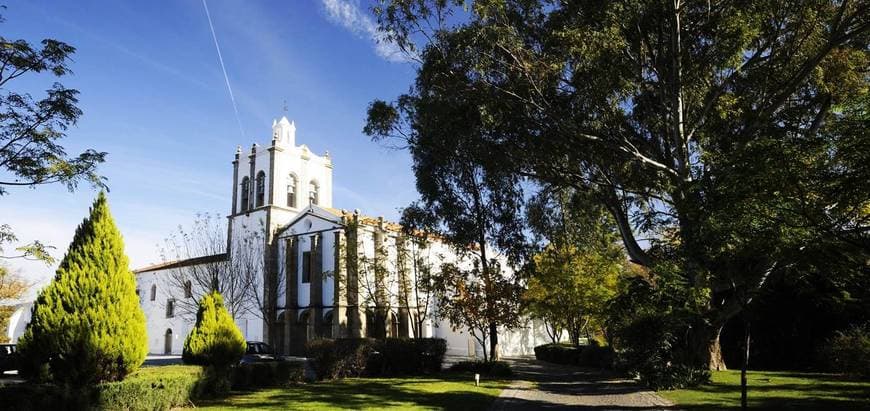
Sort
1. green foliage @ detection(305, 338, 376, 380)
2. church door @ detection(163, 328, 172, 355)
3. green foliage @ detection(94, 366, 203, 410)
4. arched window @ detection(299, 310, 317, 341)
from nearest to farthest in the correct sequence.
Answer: green foliage @ detection(94, 366, 203, 410)
green foliage @ detection(305, 338, 376, 380)
arched window @ detection(299, 310, 317, 341)
church door @ detection(163, 328, 172, 355)

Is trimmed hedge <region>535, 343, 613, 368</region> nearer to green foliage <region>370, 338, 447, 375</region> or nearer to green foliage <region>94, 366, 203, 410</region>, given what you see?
green foliage <region>370, 338, 447, 375</region>

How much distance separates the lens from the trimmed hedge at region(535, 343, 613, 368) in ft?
82.6

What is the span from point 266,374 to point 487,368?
9.03 meters

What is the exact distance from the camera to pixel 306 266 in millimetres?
40344

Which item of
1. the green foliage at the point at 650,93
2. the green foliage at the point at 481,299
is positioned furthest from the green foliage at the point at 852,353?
the green foliage at the point at 481,299

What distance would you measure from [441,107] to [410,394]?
28.9 ft

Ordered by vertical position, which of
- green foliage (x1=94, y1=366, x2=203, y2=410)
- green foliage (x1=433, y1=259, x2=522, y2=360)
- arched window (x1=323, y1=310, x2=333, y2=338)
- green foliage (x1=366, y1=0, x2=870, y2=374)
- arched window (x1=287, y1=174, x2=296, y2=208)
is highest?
arched window (x1=287, y1=174, x2=296, y2=208)

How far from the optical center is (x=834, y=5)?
51.1 feet

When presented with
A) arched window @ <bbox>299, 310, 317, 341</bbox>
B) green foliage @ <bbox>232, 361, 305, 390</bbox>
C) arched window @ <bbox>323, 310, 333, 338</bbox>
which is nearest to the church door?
arched window @ <bbox>299, 310, 317, 341</bbox>

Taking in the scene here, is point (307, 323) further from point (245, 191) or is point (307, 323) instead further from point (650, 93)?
point (650, 93)

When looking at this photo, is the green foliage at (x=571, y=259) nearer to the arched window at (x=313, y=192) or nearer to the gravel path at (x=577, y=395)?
the gravel path at (x=577, y=395)

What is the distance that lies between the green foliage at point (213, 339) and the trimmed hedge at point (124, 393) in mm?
1252

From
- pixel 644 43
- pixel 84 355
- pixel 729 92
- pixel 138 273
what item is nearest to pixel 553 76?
pixel 644 43

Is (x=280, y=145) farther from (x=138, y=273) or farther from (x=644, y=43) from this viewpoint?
(x=644, y=43)
